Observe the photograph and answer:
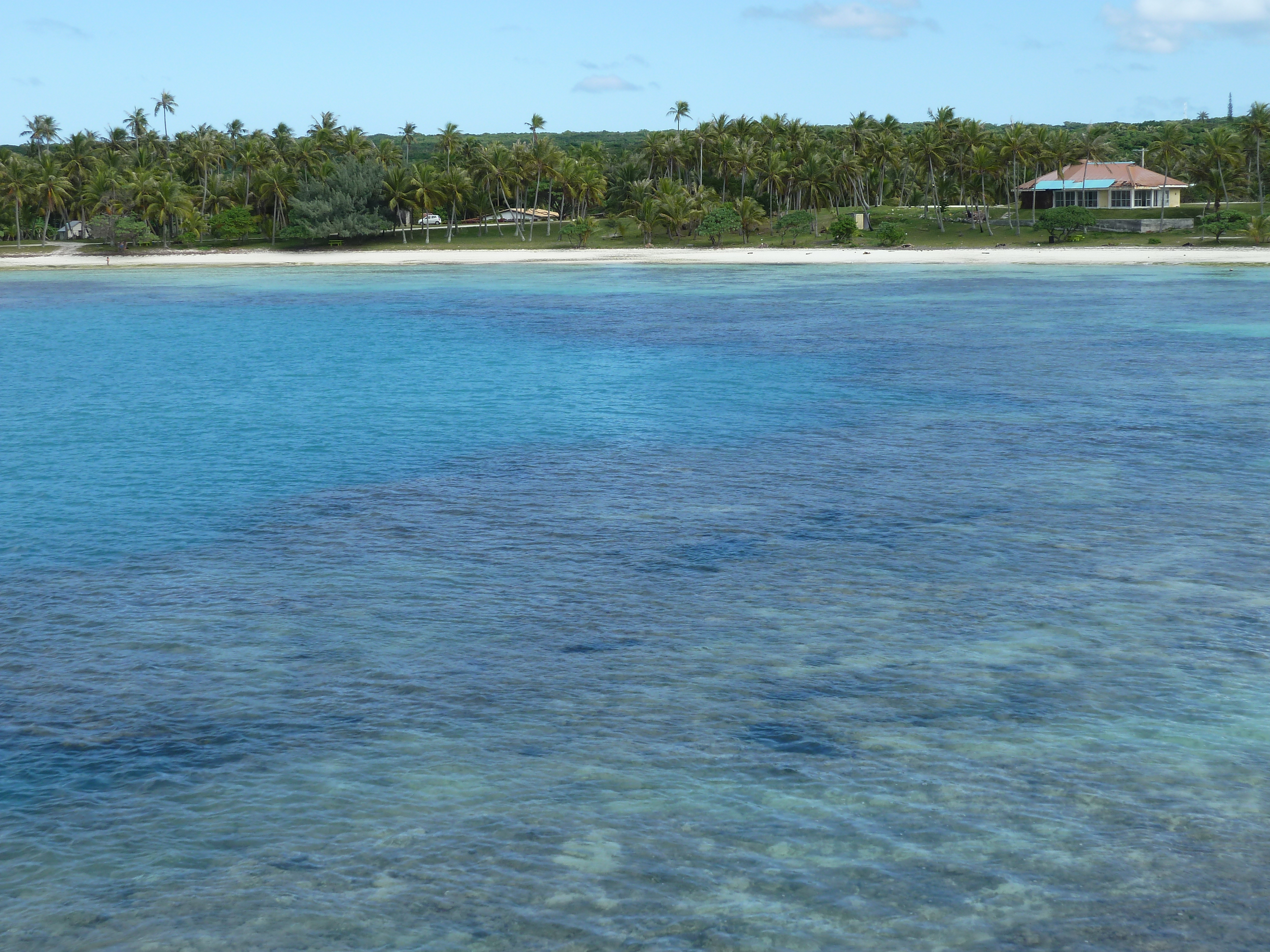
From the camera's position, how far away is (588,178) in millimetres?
121750

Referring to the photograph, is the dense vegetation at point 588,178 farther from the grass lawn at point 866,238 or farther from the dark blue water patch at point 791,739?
the dark blue water patch at point 791,739

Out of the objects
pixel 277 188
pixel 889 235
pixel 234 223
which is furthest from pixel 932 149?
pixel 234 223

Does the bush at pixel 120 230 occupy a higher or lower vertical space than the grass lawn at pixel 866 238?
higher

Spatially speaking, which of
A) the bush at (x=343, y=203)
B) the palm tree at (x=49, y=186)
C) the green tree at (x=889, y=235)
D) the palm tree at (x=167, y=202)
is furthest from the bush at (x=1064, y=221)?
the palm tree at (x=49, y=186)

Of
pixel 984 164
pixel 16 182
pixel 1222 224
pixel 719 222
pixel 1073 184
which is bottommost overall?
pixel 1222 224

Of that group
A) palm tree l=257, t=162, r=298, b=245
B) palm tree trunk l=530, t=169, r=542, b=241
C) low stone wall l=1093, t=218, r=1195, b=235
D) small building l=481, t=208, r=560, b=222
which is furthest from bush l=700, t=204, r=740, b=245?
palm tree l=257, t=162, r=298, b=245

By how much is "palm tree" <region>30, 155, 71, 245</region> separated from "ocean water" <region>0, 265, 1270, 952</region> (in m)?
102

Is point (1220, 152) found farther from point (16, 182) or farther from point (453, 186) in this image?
point (16, 182)

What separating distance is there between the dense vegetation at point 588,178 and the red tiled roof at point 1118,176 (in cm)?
124

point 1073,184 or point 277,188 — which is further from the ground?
point 277,188

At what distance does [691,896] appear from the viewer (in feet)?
29.0

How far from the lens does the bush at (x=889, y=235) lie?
10612cm

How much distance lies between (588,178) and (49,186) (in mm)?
51509

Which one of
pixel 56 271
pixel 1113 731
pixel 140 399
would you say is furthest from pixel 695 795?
pixel 56 271
